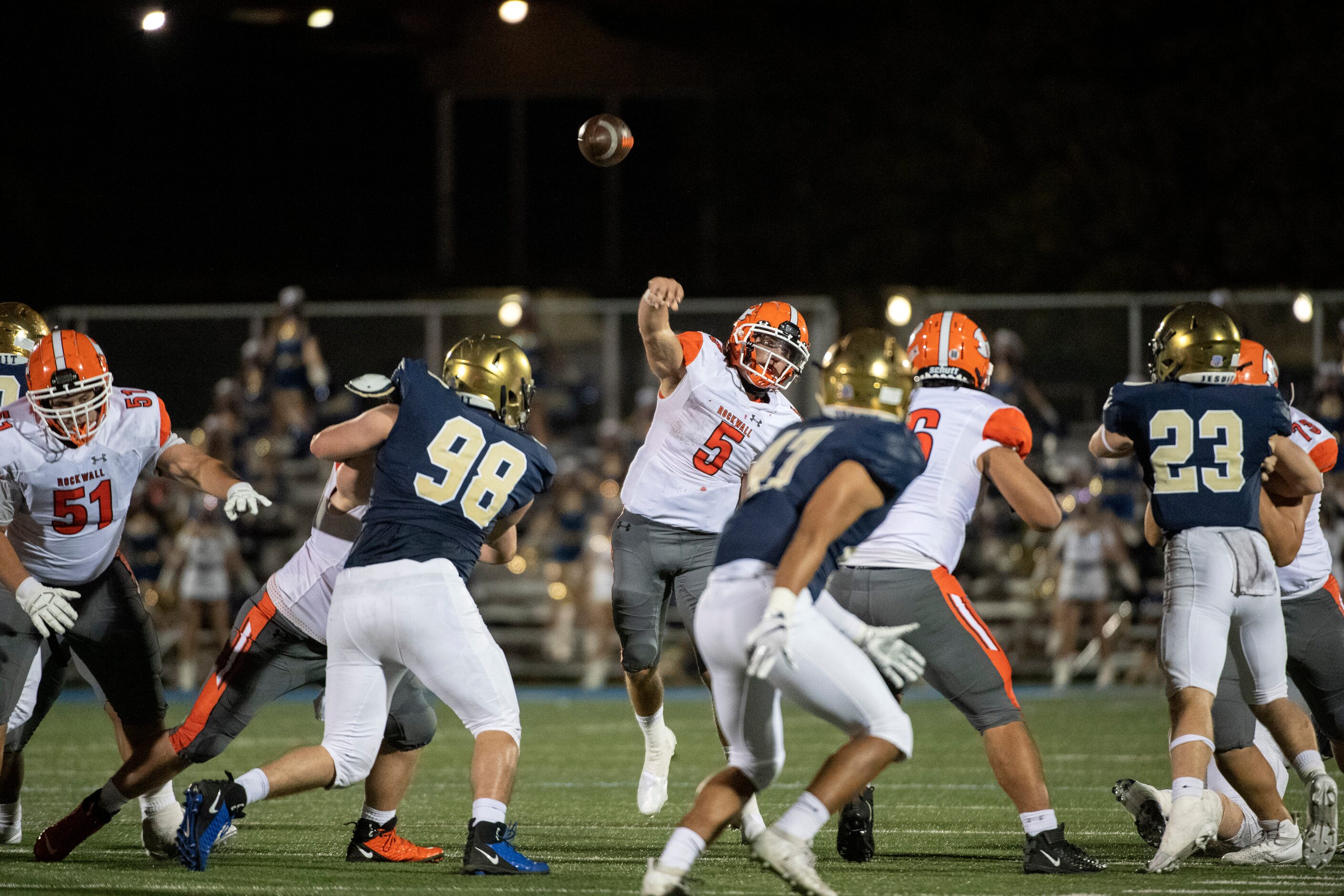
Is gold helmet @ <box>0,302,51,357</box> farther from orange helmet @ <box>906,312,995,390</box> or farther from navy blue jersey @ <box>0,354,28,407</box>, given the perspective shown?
orange helmet @ <box>906,312,995,390</box>

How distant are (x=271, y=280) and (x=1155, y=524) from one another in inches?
726

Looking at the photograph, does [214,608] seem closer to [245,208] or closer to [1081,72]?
[245,208]

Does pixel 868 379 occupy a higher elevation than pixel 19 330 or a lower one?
lower

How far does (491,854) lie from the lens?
541cm

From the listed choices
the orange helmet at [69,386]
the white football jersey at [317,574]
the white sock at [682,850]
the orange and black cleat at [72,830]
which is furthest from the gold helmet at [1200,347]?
the orange and black cleat at [72,830]

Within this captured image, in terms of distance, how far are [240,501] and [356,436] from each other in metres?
0.66

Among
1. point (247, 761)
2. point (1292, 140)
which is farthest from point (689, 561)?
point (1292, 140)

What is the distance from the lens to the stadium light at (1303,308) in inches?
591

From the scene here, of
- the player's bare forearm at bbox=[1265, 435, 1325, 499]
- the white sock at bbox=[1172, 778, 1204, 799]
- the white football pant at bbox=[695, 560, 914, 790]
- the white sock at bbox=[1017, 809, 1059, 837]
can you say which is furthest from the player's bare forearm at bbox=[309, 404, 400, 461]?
the player's bare forearm at bbox=[1265, 435, 1325, 499]

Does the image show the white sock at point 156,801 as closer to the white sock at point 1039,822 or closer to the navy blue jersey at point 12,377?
the navy blue jersey at point 12,377

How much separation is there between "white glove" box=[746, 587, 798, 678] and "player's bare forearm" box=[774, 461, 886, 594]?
0.04 metres

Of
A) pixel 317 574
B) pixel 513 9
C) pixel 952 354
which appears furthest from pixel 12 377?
pixel 952 354

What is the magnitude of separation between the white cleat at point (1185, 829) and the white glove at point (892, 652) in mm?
1145

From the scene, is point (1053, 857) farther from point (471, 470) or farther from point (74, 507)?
point (74, 507)
